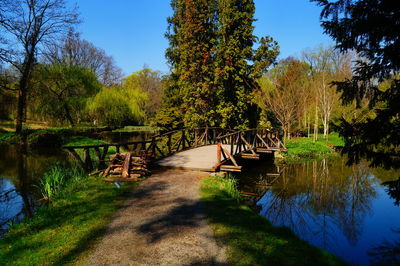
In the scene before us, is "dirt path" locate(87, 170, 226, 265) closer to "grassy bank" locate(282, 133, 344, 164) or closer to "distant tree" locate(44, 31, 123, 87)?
"grassy bank" locate(282, 133, 344, 164)

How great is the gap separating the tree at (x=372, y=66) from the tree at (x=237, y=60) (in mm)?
15299

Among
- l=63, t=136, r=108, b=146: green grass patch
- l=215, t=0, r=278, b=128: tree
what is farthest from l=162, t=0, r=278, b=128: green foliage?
l=63, t=136, r=108, b=146: green grass patch

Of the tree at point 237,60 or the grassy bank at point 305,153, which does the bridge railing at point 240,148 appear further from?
the tree at point 237,60

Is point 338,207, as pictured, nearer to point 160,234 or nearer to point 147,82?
point 160,234

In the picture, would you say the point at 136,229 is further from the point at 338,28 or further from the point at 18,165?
the point at 18,165

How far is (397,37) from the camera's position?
5.32 metres

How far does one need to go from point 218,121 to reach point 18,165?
50.1ft

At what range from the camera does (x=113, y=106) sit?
36.3 metres

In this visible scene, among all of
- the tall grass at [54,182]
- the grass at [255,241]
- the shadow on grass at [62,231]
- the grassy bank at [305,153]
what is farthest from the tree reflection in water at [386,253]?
the grassy bank at [305,153]

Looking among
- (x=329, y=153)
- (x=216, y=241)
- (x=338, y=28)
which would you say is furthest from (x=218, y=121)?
(x=216, y=241)

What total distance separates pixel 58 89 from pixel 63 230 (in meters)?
29.0

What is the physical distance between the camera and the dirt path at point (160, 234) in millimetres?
4145

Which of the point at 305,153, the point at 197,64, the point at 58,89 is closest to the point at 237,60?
the point at 197,64

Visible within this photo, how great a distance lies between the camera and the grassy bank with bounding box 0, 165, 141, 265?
13.9 ft
